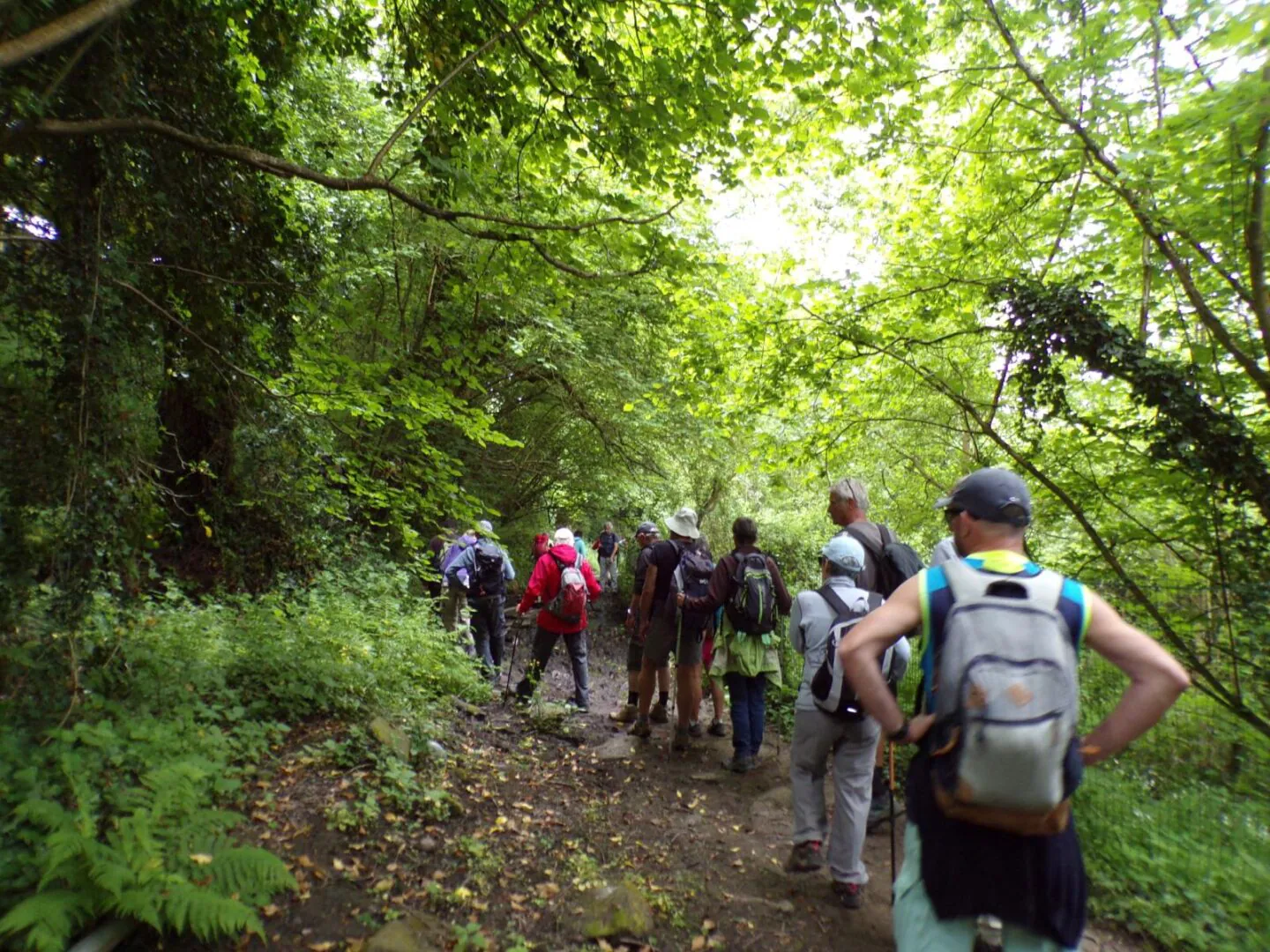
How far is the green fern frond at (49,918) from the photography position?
235 cm

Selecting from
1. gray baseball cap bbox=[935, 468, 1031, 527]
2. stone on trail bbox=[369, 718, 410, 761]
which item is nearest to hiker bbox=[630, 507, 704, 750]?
stone on trail bbox=[369, 718, 410, 761]

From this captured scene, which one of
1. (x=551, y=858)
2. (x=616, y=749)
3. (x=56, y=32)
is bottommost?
(x=551, y=858)

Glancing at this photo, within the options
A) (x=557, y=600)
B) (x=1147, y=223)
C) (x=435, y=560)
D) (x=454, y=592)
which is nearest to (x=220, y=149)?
(x=557, y=600)

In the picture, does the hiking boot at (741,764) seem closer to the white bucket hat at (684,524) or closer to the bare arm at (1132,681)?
the white bucket hat at (684,524)

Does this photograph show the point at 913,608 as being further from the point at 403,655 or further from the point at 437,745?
the point at 403,655

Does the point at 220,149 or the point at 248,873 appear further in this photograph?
the point at 220,149

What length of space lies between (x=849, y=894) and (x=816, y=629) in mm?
1439

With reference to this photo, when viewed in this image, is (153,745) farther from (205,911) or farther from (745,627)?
(745,627)

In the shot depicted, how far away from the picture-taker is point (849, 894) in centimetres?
386

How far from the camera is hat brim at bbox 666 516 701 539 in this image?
6.57 metres

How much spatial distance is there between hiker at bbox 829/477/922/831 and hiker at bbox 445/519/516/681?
4.59m

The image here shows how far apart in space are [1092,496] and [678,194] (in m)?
4.57

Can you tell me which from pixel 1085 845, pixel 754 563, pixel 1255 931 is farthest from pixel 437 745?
pixel 1255 931

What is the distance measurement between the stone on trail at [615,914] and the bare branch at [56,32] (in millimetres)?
4486
